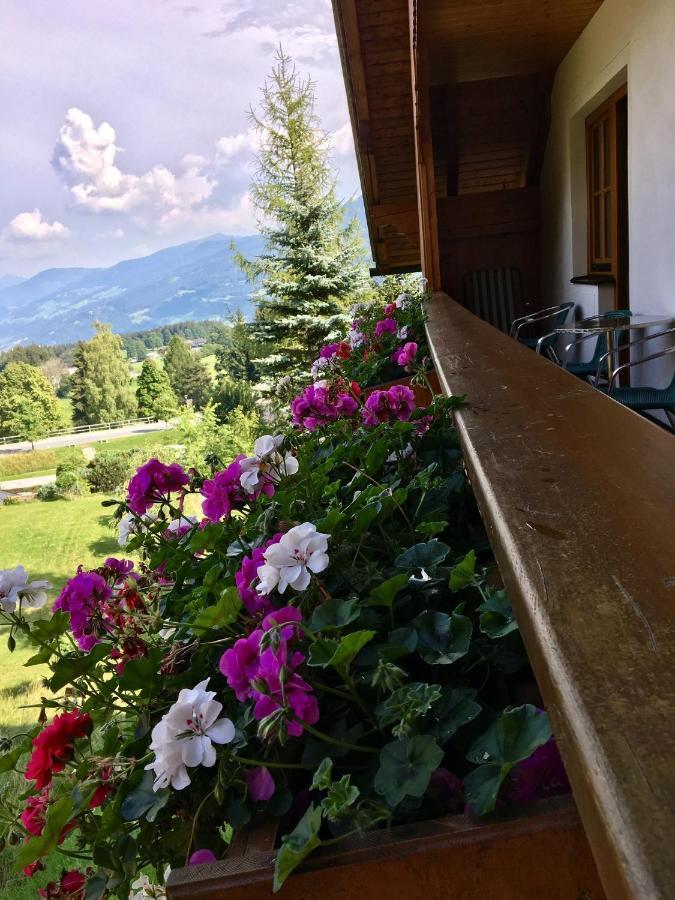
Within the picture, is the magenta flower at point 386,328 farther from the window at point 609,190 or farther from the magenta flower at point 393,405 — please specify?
the window at point 609,190

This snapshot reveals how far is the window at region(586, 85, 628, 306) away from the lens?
491 centimetres

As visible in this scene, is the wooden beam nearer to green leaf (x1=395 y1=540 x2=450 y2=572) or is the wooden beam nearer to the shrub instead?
green leaf (x1=395 y1=540 x2=450 y2=572)

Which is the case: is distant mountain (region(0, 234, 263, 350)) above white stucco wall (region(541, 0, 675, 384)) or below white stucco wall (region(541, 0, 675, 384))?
below

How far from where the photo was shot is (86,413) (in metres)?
49.9

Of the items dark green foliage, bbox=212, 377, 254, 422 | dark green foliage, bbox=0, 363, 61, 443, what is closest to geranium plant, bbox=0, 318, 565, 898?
dark green foliage, bbox=212, 377, 254, 422

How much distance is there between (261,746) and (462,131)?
7165 mm

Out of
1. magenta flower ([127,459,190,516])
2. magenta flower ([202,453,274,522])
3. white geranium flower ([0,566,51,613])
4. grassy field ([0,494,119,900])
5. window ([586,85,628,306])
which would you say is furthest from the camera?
grassy field ([0,494,119,900])

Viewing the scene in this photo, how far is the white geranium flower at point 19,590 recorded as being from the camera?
89 cm

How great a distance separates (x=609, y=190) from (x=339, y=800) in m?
5.50

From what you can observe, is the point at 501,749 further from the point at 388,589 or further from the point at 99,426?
the point at 99,426

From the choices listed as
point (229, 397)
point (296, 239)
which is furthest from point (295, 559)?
point (229, 397)

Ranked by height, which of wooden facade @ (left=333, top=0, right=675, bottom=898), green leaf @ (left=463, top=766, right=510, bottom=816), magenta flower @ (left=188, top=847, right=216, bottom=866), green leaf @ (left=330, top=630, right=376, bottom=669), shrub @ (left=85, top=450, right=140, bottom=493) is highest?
wooden facade @ (left=333, top=0, right=675, bottom=898)

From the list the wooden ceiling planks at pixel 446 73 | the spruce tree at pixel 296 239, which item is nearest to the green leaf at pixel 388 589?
the wooden ceiling planks at pixel 446 73

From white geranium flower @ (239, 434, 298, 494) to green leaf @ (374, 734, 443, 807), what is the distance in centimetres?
51
